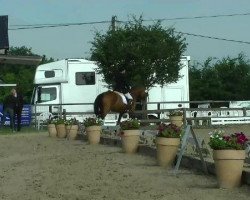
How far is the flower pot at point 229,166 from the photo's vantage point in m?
9.78

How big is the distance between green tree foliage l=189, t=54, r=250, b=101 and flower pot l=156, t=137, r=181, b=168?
39433 mm

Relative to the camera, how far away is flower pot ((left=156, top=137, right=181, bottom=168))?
1279 cm

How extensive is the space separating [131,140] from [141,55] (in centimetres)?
Result: 1655

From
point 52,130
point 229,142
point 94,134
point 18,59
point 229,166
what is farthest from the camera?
point 18,59

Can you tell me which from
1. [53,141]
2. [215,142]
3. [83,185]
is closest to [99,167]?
[83,185]

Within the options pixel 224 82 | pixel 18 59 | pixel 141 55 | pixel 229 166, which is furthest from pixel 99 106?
pixel 224 82

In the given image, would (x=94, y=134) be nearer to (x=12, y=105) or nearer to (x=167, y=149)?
(x=167, y=149)

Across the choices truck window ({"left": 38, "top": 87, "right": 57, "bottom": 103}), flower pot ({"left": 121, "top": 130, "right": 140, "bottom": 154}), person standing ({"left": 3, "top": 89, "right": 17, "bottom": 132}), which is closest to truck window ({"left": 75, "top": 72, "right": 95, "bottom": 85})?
truck window ({"left": 38, "top": 87, "right": 57, "bottom": 103})

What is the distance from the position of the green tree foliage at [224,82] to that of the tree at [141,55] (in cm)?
1947

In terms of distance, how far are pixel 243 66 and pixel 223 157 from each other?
4495cm

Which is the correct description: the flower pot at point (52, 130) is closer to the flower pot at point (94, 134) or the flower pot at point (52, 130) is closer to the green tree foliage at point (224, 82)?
the flower pot at point (94, 134)

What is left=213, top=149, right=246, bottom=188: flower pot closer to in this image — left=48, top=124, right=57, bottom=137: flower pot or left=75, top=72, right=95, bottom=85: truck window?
left=48, top=124, right=57, bottom=137: flower pot

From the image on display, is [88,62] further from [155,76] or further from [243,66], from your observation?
[243,66]

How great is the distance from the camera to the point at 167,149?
12859 millimetres
